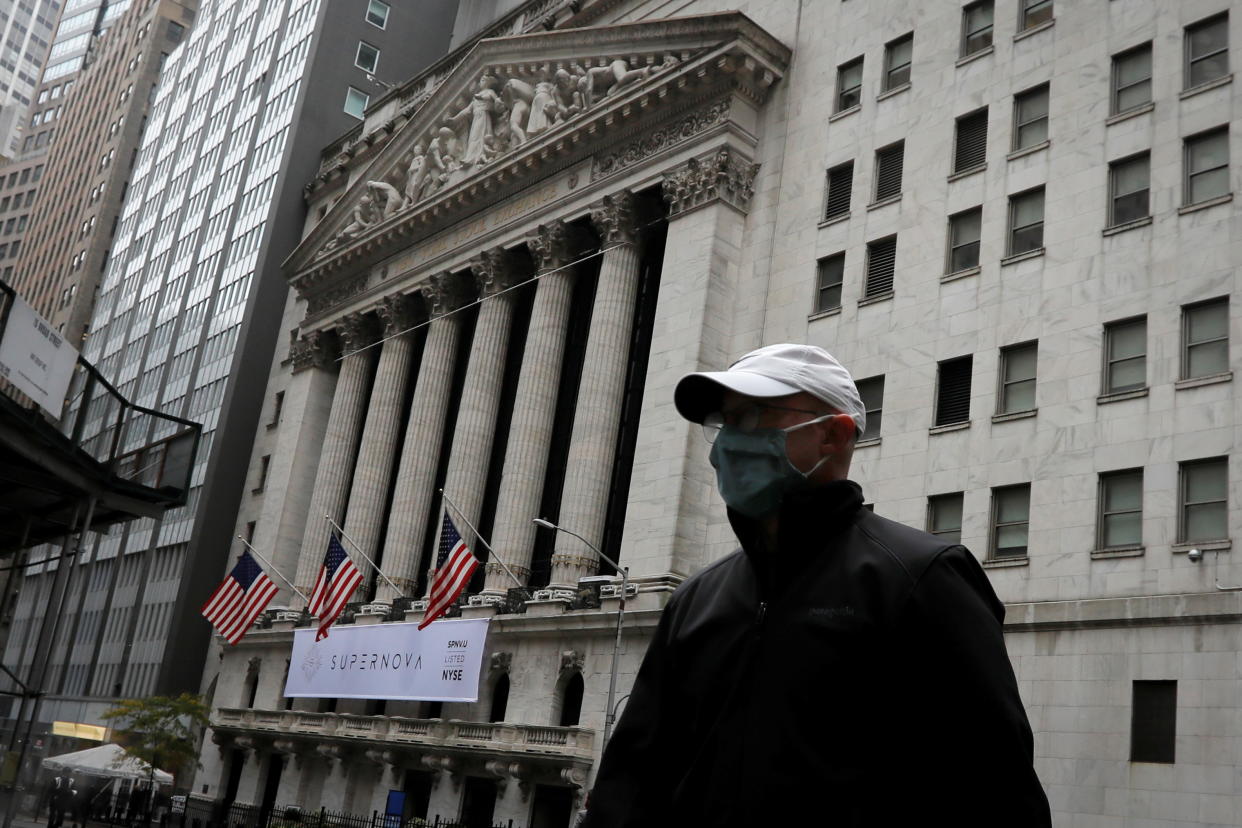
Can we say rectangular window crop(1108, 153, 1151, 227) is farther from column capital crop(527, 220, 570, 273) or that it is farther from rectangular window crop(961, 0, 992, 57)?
column capital crop(527, 220, 570, 273)

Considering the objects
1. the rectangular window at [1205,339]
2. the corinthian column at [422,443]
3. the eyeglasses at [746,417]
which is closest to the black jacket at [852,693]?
the eyeglasses at [746,417]

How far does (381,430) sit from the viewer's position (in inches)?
2279

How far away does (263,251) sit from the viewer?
73.6m

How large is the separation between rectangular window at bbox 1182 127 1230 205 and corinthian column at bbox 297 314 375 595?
39.9 meters

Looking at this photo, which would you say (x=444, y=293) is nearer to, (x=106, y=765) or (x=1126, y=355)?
(x=106, y=765)

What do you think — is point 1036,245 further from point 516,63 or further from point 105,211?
point 105,211

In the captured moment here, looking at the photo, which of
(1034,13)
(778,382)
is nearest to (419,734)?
(1034,13)

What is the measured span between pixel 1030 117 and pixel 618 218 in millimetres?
15939

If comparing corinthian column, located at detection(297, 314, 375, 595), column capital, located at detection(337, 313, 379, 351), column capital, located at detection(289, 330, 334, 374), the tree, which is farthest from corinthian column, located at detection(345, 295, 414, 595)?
the tree

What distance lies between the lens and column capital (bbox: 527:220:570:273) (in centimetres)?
4931

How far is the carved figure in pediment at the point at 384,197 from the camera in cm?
6031

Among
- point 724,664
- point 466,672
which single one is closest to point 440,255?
point 466,672

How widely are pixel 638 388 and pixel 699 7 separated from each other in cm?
1487

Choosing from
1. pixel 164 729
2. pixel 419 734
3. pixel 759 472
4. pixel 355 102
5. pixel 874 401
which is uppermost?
pixel 355 102
